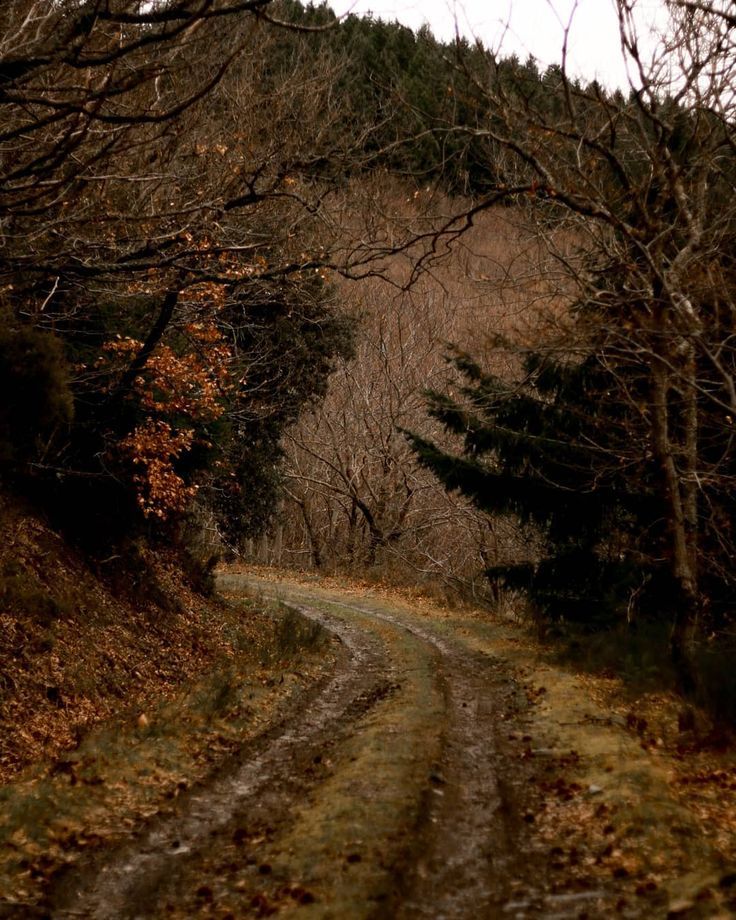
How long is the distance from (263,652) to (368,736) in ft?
18.4

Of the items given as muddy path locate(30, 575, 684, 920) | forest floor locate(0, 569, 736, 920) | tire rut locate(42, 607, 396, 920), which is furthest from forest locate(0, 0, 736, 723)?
tire rut locate(42, 607, 396, 920)

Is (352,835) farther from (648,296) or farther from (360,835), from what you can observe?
(648,296)

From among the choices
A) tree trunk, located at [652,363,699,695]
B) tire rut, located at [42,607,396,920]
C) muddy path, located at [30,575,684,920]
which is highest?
tree trunk, located at [652,363,699,695]

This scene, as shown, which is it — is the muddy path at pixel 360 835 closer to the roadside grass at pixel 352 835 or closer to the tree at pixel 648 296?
the roadside grass at pixel 352 835

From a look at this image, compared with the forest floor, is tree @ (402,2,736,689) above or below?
above

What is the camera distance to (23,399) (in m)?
11.6

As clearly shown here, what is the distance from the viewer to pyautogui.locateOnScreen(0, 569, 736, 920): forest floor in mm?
6012

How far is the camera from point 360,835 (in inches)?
277

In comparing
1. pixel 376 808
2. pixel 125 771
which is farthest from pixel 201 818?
pixel 376 808

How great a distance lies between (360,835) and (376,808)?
2.24ft

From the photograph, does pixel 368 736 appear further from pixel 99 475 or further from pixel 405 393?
pixel 405 393

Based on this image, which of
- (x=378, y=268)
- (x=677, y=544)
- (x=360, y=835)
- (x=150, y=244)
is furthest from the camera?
(x=378, y=268)

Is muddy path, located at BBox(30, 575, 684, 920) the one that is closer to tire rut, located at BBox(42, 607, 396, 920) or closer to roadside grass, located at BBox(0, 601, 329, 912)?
tire rut, located at BBox(42, 607, 396, 920)

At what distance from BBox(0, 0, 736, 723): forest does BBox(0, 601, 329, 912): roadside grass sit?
3.14 metres
